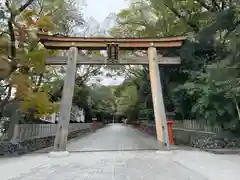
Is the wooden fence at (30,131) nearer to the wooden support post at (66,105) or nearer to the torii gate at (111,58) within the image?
the wooden support post at (66,105)

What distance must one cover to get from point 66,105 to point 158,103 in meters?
3.83

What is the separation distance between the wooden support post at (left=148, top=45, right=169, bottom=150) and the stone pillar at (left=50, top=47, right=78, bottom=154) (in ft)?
11.3

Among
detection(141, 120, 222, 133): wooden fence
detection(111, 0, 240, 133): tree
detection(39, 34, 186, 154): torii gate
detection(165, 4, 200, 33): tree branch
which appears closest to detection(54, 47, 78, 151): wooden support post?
detection(39, 34, 186, 154): torii gate

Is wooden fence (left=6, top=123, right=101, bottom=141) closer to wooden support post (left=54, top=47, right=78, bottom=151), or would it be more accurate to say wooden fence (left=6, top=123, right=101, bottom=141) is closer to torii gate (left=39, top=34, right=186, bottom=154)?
wooden support post (left=54, top=47, right=78, bottom=151)

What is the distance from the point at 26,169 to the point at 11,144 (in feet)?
10.5

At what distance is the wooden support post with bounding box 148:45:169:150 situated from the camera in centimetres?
945

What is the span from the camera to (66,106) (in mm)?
9648

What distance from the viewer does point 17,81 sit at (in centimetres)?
811

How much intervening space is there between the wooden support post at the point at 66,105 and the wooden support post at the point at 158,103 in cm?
346

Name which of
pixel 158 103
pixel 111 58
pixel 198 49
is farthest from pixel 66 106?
pixel 198 49

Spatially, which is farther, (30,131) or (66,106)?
(30,131)

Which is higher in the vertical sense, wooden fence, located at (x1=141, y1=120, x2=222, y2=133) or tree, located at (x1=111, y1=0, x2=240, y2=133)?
tree, located at (x1=111, y1=0, x2=240, y2=133)

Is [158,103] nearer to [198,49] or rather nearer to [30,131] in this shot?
[198,49]

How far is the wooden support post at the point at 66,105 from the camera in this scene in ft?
30.0
